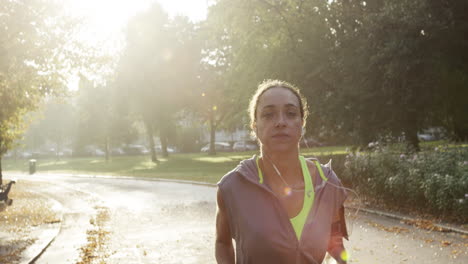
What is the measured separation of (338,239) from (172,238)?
27.5 ft

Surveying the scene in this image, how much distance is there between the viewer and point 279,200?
7.36 ft

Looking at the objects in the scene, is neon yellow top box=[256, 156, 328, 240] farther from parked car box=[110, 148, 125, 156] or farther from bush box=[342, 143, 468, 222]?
parked car box=[110, 148, 125, 156]

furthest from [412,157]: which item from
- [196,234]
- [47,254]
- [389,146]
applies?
[47,254]

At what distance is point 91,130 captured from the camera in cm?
6788

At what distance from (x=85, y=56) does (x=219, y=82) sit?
34714mm

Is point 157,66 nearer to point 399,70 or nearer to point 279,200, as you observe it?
point 399,70

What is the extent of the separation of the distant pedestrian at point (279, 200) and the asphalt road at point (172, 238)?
578 cm

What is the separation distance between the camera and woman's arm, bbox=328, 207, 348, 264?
2.27 metres

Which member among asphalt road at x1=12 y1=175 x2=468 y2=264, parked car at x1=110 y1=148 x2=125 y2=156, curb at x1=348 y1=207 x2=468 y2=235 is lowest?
asphalt road at x1=12 y1=175 x2=468 y2=264

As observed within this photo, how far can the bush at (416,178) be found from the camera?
413 inches

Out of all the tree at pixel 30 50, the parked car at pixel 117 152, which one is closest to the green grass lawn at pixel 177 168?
the tree at pixel 30 50

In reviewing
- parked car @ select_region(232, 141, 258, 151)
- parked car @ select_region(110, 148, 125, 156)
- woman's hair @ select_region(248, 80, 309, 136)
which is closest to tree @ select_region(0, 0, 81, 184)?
woman's hair @ select_region(248, 80, 309, 136)

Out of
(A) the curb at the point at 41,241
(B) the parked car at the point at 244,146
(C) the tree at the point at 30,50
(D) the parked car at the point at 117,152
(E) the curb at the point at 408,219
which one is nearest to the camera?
(A) the curb at the point at 41,241

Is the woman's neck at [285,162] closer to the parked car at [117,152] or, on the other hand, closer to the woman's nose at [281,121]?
the woman's nose at [281,121]
